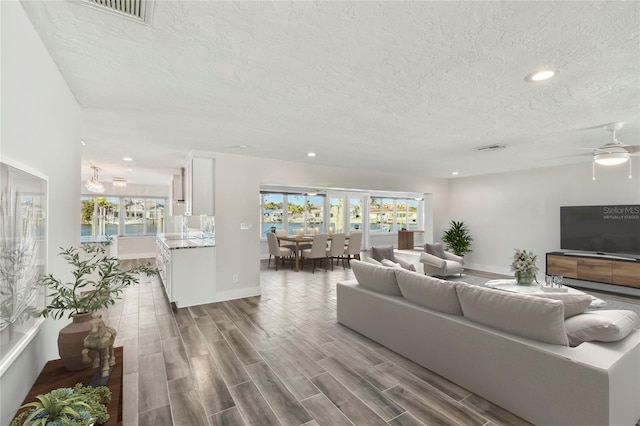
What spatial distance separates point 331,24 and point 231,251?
12.9 feet

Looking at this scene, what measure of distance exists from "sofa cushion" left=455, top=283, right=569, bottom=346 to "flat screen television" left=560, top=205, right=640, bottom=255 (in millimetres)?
4760

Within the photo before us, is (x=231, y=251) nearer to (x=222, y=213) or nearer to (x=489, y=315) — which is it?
(x=222, y=213)

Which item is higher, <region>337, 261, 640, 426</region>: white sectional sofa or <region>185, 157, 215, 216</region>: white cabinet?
<region>185, 157, 215, 216</region>: white cabinet

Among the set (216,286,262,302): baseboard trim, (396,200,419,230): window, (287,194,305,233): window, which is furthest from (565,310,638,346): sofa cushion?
(396,200,419,230): window

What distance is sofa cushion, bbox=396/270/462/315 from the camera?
2455 millimetres

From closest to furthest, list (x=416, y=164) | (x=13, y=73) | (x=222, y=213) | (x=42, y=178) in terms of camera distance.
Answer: (x=13, y=73) < (x=42, y=178) < (x=222, y=213) < (x=416, y=164)

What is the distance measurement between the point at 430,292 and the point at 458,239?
5.50 m

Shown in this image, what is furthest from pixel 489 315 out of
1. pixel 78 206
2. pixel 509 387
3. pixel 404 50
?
pixel 78 206

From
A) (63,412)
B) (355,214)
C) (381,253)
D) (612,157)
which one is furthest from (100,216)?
(612,157)

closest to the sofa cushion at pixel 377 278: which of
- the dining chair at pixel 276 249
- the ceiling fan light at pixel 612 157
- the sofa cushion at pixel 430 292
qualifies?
the sofa cushion at pixel 430 292

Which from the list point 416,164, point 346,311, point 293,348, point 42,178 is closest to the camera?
point 42,178

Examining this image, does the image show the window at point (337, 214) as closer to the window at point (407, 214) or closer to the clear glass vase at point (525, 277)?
the window at point (407, 214)

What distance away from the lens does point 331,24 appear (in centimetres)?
149

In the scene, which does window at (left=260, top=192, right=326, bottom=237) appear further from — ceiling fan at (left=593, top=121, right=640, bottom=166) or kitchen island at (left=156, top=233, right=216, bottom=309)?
ceiling fan at (left=593, top=121, right=640, bottom=166)
